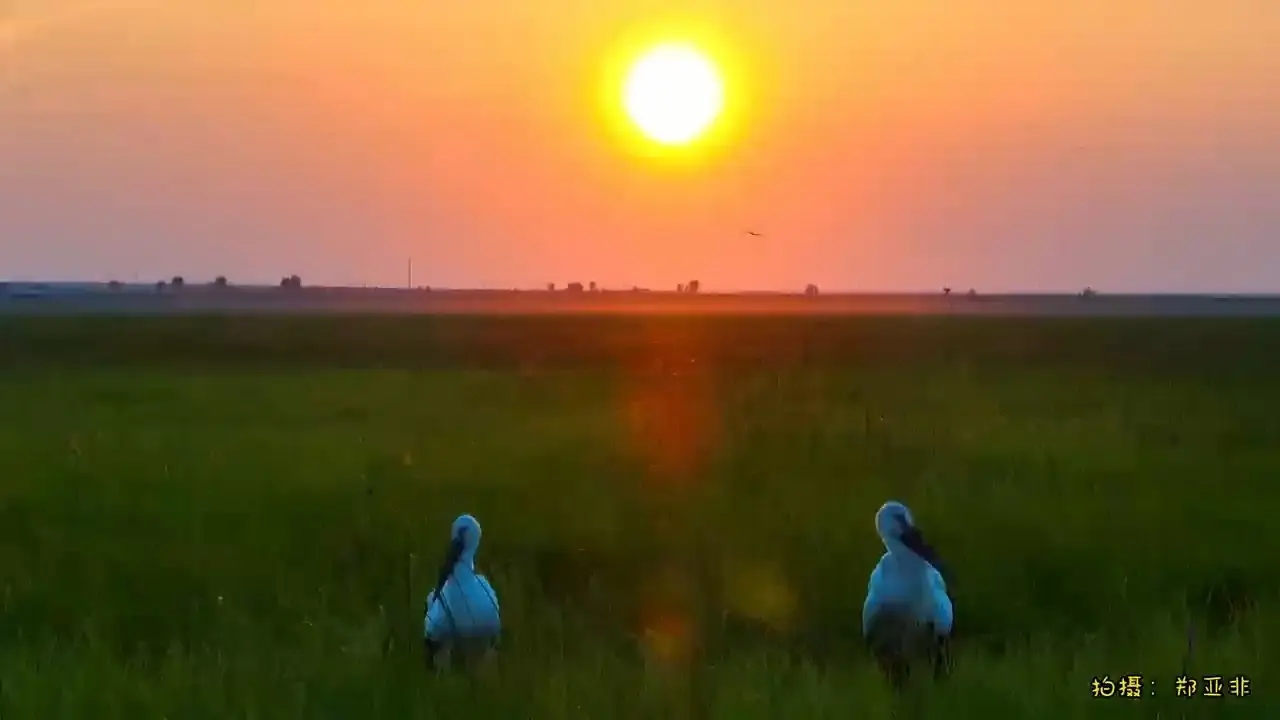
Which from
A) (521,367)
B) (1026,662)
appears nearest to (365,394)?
(521,367)

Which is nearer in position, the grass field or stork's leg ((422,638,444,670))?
the grass field

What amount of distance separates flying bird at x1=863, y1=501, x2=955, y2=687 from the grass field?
0.23 m

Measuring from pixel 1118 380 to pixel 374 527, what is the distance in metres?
19.2

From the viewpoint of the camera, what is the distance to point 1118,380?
2627 cm

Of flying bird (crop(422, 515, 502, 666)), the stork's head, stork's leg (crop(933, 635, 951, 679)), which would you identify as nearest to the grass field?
stork's leg (crop(933, 635, 951, 679))

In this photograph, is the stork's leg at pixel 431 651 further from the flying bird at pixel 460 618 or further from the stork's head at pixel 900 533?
the stork's head at pixel 900 533

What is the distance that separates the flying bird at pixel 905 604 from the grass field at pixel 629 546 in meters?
0.23

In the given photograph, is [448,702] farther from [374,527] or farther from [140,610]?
[374,527]

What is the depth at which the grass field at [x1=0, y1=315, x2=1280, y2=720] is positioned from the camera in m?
5.93

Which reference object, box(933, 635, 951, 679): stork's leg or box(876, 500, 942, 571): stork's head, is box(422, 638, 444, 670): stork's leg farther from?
box(933, 635, 951, 679): stork's leg

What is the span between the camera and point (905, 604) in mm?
6922

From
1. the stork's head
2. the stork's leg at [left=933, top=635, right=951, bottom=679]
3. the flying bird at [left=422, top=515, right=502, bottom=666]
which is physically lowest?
the stork's leg at [left=933, top=635, right=951, bottom=679]

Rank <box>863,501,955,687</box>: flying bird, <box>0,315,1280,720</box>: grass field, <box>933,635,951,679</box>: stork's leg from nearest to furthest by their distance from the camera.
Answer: <box>0,315,1280,720</box>: grass field → <box>933,635,951,679</box>: stork's leg → <box>863,501,955,687</box>: flying bird

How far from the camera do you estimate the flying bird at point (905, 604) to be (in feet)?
22.5
